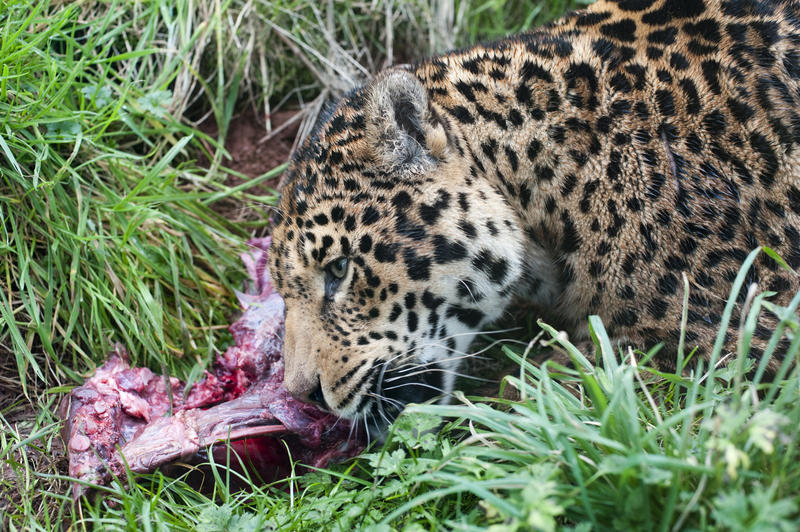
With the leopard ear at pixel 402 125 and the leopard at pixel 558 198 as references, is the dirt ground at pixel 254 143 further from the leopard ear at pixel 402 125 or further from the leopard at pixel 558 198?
the leopard ear at pixel 402 125

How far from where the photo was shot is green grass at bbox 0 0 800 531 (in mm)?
2656

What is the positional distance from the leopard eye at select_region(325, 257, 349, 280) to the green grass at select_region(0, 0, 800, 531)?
88 centimetres

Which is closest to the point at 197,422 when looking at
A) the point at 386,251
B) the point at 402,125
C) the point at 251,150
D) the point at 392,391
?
the point at 392,391

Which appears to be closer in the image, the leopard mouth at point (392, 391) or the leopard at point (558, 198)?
the leopard at point (558, 198)

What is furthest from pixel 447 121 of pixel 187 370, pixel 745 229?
pixel 187 370

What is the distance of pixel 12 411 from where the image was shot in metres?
4.36

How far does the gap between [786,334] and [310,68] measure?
427 cm

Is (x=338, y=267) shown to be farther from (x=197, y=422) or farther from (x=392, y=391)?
(x=197, y=422)

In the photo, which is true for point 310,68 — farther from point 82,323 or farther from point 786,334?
point 786,334

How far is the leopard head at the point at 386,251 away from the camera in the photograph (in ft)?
12.5

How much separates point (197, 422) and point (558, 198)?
2.24 m

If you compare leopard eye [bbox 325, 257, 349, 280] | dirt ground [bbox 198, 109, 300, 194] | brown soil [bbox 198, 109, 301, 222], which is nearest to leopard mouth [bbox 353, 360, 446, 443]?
leopard eye [bbox 325, 257, 349, 280]

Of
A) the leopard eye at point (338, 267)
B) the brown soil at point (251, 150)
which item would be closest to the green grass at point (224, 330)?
the brown soil at point (251, 150)

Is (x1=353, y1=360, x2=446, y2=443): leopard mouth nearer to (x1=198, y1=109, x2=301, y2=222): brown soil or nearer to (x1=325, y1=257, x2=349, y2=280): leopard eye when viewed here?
(x1=325, y1=257, x2=349, y2=280): leopard eye
